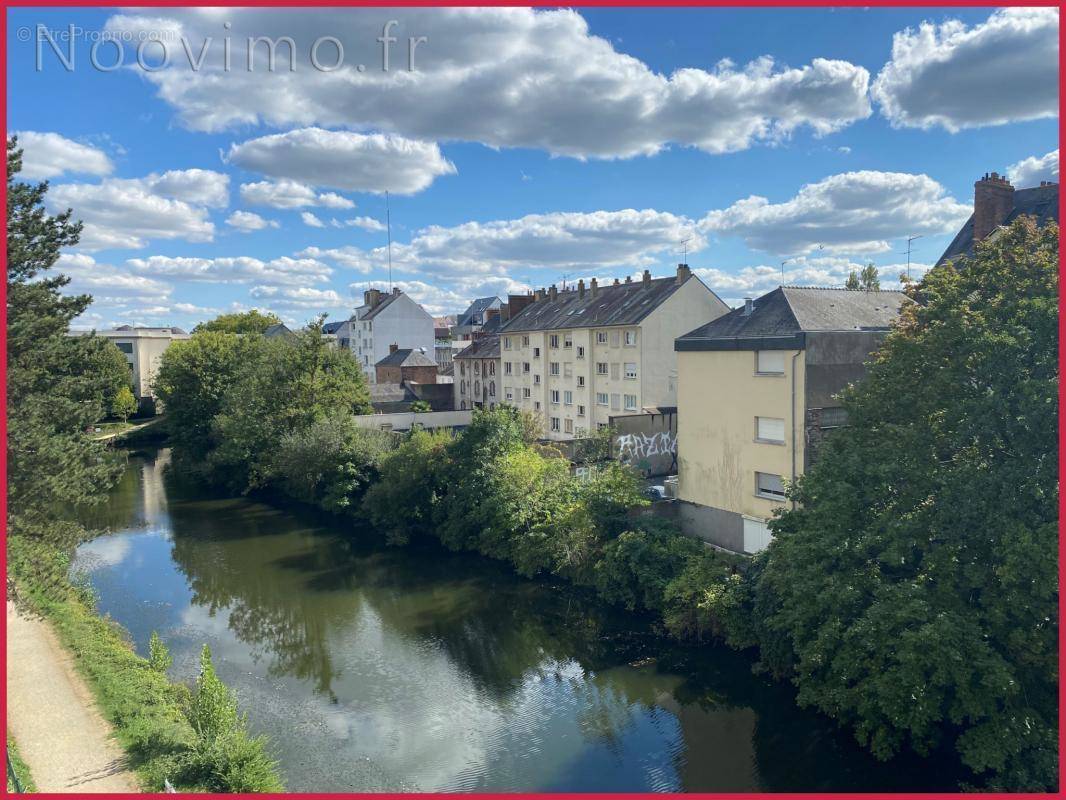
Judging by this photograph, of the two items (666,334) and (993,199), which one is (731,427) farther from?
(666,334)

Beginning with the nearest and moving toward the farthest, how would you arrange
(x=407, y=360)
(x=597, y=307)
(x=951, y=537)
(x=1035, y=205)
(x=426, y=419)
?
(x=951, y=537), (x=1035, y=205), (x=597, y=307), (x=426, y=419), (x=407, y=360)

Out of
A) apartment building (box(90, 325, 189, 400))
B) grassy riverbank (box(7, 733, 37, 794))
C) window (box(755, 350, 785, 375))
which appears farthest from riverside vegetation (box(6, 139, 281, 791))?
apartment building (box(90, 325, 189, 400))

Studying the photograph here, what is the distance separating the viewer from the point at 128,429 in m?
62.3

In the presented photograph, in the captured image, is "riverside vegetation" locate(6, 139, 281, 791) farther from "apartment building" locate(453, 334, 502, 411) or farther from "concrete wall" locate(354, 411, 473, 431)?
"apartment building" locate(453, 334, 502, 411)

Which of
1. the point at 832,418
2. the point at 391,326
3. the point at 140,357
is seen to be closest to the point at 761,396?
the point at 832,418

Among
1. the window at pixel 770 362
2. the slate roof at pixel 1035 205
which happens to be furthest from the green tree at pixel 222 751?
the slate roof at pixel 1035 205

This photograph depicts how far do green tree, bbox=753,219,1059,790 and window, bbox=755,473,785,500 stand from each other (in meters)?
5.47

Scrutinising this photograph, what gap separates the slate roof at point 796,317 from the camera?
2108cm

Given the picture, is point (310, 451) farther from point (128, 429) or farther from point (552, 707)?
point (128, 429)

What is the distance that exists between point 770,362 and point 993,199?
417 inches

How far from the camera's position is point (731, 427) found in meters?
21.6

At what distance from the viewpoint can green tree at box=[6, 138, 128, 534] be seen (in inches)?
629

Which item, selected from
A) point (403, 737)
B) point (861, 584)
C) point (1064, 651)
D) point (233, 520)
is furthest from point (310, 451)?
point (1064, 651)

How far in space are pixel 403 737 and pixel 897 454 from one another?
10992 mm
